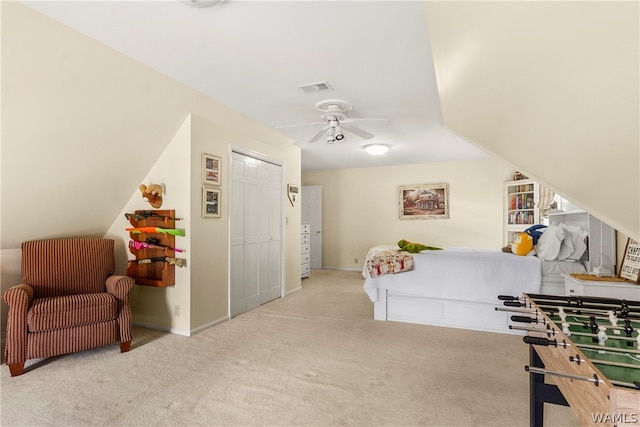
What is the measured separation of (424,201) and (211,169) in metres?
4.80

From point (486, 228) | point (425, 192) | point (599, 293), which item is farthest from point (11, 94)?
point (486, 228)

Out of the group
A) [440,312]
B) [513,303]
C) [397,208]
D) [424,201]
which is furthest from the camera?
[397,208]

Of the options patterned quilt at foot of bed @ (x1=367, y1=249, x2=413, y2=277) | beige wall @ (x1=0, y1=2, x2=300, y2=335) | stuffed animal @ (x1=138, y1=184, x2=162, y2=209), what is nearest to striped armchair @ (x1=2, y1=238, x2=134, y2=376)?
beige wall @ (x1=0, y1=2, x2=300, y2=335)

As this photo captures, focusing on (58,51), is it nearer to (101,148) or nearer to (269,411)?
(101,148)

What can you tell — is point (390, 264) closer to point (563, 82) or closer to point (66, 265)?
point (563, 82)

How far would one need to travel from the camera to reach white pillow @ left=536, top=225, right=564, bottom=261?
3377mm

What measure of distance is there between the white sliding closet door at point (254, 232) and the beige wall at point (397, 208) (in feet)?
9.75

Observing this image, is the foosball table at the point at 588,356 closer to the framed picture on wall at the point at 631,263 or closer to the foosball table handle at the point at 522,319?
the foosball table handle at the point at 522,319

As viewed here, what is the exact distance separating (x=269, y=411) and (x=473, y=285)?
253cm

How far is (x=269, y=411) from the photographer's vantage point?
2.06 m

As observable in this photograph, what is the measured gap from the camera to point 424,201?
7047mm

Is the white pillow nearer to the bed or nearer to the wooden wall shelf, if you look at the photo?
the bed

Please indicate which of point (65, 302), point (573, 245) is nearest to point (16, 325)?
point (65, 302)

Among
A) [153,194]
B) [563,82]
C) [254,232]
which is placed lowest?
[254,232]
